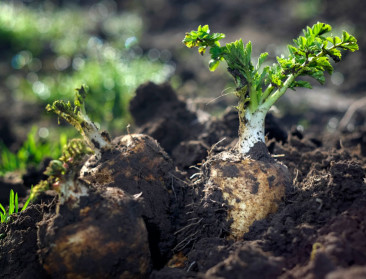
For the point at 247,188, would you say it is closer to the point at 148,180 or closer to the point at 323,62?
the point at 148,180

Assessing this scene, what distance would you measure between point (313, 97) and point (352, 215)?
4.19m

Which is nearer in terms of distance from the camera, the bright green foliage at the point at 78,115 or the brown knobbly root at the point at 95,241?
the brown knobbly root at the point at 95,241

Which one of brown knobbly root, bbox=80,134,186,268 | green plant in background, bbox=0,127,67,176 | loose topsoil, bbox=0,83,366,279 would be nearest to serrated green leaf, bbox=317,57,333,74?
loose topsoil, bbox=0,83,366,279

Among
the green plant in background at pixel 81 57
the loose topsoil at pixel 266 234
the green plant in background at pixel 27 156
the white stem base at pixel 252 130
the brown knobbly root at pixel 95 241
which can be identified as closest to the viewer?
the loose topsoil at pixel 266 234

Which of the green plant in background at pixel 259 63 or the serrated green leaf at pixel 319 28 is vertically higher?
the serrated green leaf at pixel 319 28

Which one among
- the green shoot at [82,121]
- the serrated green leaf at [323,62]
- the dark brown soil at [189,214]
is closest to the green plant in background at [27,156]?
the dark brown soil at [189,214]

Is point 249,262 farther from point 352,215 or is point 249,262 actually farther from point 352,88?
point 352,88

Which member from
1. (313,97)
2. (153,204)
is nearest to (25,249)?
(153,204)

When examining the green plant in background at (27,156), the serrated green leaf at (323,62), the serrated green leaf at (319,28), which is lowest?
the green plant in background at (27,156)

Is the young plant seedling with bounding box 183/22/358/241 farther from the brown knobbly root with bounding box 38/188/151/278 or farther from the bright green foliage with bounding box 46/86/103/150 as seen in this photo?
the bright green foliage with bounding box 46/86/103/150

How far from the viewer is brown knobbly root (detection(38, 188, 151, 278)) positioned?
177 cm

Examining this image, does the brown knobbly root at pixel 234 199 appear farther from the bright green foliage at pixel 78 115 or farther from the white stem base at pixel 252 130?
the bright green foliage at pixel 78 115

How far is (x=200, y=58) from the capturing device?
7.13 meters

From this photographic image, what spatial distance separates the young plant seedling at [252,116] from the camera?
2.15 m
